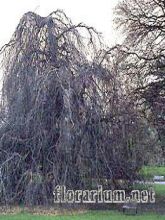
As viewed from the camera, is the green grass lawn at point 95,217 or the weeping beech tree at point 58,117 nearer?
the green grass lawn at point 95,217

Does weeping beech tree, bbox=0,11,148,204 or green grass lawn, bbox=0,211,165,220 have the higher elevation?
weeping beech tree, bbox=0,11,148,204

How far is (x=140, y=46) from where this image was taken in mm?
16609

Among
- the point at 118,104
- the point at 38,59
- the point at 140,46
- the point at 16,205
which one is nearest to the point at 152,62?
the point at 140,46

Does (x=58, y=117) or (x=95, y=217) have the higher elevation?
(x=58, y=117)

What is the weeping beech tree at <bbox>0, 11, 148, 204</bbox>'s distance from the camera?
1243cm

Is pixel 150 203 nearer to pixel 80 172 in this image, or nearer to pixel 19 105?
pixel 80 172

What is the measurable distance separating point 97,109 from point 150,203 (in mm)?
3257

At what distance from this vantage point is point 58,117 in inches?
517

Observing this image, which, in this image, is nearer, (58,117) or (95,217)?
(95,217)

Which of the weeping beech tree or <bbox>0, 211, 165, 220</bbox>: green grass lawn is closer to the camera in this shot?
<bbox>0, 211, 165, 220</bbox>: green grass lawn

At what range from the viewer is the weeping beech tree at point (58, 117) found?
40.8ft

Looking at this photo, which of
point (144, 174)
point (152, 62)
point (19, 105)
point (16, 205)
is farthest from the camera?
point (152, 62)

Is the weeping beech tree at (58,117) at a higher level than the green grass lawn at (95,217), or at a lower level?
higher

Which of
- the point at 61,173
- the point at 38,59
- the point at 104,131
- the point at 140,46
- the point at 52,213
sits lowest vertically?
the point at 52,213
